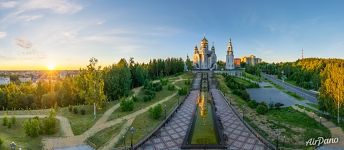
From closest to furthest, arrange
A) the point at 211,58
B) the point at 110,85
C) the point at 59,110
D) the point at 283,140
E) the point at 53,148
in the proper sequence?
the point at 53,148 < the point at 283,140 < the point at 59,110 < the point at 110,85 < the point at 211,58

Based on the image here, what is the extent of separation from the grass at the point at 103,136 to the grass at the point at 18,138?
3.01 metres

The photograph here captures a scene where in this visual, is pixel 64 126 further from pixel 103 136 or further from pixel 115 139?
pixel 115 139

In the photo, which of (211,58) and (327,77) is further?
(211,58)

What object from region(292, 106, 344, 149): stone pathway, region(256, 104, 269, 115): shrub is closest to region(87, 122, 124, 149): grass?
region(292, 106, 344, 149): stone pathway

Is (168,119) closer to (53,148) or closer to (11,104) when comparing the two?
(53,148)

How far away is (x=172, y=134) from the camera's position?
2080cm

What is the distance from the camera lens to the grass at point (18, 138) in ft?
58.2

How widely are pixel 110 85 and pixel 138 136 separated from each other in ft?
53.9

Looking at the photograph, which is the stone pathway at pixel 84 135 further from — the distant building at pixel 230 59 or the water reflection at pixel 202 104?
the distant building at pixel 230 59

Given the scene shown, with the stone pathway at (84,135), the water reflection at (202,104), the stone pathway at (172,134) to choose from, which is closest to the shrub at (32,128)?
the stone pathway at (84,135)

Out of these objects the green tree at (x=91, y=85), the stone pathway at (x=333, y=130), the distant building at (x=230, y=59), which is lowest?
the stone pathway at (x=333, y=130)

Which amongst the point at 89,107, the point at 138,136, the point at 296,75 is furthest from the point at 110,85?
the point at 296,75

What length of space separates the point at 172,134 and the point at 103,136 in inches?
209

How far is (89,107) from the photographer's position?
29.3 meters
